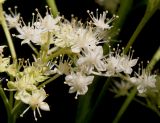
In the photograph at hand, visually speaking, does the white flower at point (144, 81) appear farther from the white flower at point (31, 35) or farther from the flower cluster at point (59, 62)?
the white flower at point (31, 35)

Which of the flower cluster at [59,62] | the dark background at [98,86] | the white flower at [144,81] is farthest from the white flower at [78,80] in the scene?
the dark background at [98,86]

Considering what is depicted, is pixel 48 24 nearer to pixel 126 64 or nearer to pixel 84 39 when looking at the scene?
pixel 84 39

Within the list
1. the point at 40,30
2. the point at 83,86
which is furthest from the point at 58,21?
the point at 83,86

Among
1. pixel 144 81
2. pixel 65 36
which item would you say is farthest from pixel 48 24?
pixel 144 81

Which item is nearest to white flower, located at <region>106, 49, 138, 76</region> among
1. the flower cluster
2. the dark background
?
the flower cluster

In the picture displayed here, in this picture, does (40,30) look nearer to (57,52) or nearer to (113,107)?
(57,52)

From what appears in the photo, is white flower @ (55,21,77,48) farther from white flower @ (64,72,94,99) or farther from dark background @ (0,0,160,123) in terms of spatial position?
dark background @ (0,0,160,123)
